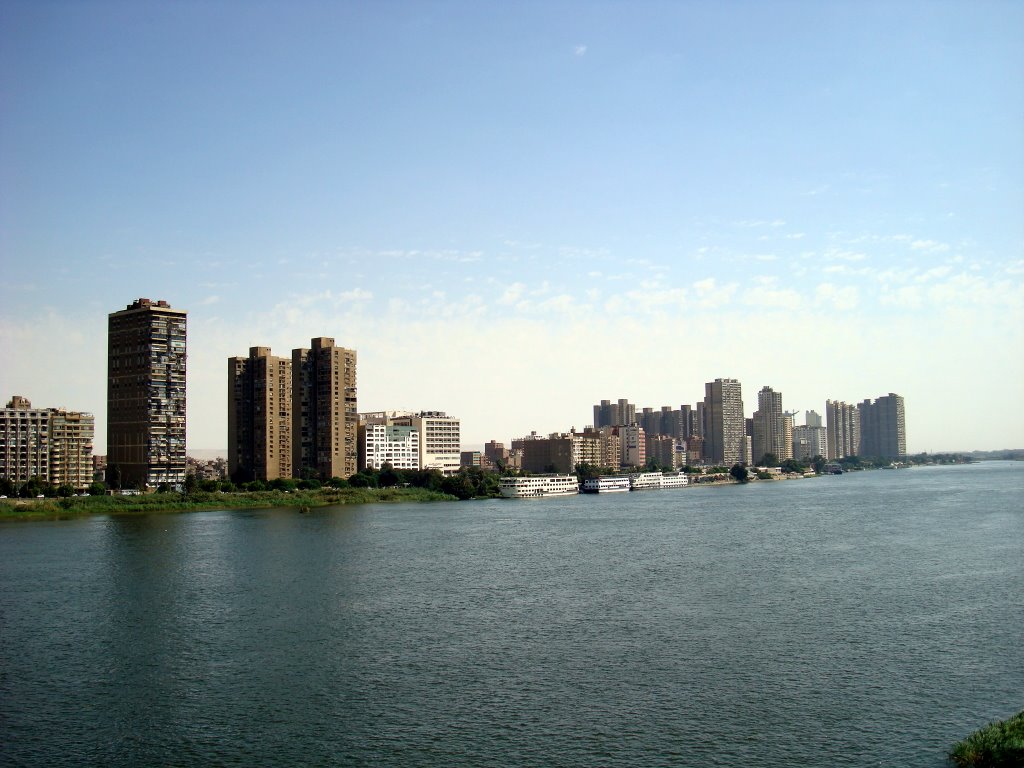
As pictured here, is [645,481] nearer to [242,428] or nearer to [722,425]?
[242,428]

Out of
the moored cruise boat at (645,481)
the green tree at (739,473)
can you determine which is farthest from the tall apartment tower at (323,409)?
the green tree at (739,473)

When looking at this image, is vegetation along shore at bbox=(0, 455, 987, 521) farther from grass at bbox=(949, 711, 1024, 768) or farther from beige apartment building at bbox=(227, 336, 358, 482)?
grass at bbox=(949, 711, 1024, 768)

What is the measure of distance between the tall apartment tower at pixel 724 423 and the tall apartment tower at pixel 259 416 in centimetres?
9255

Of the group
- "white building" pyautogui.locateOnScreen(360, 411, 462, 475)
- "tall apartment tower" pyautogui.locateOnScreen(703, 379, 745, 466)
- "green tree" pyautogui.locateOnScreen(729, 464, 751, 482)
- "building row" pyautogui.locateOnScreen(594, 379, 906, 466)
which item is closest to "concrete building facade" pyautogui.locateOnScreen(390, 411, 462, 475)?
"white building" pyautogui.locateOnScreen(360, 411, 462, 475)

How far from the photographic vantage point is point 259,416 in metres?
88.7

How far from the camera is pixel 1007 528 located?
4416 centimetres

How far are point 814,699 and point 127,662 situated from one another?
14.5 meters

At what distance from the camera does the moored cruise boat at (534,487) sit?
84562mm

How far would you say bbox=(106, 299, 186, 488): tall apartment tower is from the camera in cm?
7438

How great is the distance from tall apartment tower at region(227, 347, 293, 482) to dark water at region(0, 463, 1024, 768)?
47970 millimetres

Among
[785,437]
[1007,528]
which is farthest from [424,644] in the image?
[785,437]

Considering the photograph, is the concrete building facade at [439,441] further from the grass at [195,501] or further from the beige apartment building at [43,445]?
the beige apartment building at [43,445]

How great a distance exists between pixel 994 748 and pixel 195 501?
61.9 metres

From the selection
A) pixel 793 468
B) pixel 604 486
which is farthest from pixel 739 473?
pixel 604 486
